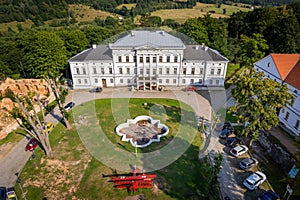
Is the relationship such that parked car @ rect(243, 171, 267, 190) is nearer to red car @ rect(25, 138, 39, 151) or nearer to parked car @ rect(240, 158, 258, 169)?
parked car @ rect(240, 158, 258, 169)

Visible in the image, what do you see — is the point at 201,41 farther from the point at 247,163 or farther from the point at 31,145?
the point at 31,145

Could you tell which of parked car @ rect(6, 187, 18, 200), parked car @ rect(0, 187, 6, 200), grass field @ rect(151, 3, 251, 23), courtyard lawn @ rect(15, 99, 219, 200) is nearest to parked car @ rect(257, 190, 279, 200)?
courtyard lawn @ rect(15, 99, 219, 200)

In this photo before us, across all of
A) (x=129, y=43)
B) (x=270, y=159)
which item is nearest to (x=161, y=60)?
(x=129, y=43)

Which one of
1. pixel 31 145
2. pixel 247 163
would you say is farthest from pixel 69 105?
pixel 247 163

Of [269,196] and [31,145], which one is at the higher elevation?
[31,145]

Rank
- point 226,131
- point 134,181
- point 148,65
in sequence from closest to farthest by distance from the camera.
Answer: point 134,181
point 226,131
point 148,65

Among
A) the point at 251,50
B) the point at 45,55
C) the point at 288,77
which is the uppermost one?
the point at 45,55
